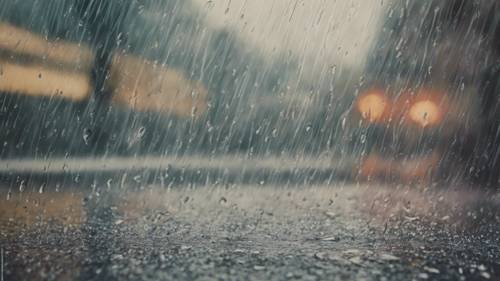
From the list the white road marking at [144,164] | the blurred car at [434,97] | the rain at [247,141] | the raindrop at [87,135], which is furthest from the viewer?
the raindrop at [87,135]

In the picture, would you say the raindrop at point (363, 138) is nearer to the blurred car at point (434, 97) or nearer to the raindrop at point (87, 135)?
the blurred car at point (434, 97)

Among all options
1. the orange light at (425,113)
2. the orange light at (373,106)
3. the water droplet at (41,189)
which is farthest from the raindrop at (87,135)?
the orange light at (425,113)

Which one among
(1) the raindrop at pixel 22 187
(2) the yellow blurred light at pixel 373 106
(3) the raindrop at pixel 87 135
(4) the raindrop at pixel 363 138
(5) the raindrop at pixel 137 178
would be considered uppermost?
(2) the yellow blurred light at pixel 373 106

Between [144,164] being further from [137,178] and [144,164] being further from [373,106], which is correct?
[373,106]

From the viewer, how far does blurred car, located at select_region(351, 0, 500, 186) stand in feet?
28.2

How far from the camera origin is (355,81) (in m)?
12.0

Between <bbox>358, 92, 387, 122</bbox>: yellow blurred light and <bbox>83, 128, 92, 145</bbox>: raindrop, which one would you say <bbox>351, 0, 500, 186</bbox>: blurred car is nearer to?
<bbox>358, 92, 387, 122</bbox>: yellow blurred light

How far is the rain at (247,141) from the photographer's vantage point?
2.89 m

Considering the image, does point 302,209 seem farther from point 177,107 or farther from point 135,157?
point 177,107

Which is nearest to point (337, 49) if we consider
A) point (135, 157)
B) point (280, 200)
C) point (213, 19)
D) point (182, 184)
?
point (213, 19)

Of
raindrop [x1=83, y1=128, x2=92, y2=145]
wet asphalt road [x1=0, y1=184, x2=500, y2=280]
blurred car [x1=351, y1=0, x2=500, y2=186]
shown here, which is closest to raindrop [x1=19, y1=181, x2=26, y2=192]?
wet asphalt road [x1=0, y1=184, x2=500, y2=280]

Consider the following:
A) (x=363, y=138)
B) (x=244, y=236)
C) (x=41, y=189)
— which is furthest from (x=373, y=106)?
(x=244, y=236)

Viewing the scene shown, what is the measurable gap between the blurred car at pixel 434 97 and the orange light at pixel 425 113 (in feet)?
0.05

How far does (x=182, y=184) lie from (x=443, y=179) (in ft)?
10.7
